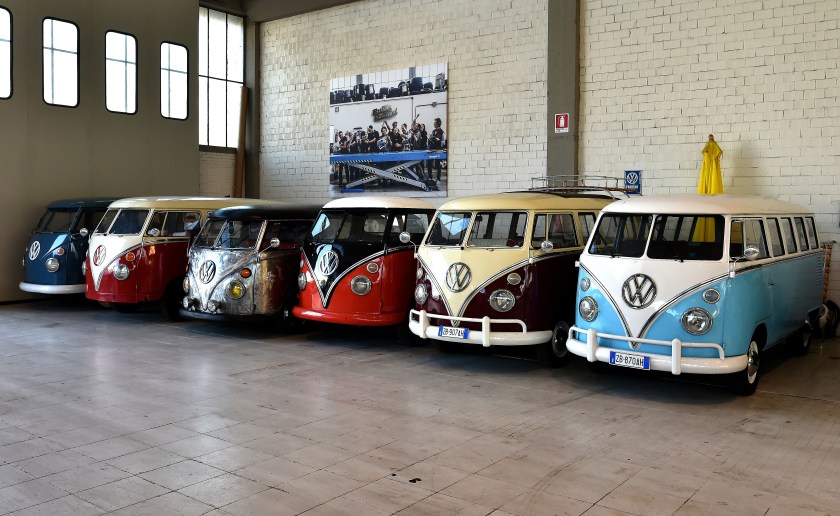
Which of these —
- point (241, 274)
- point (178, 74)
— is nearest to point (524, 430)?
point (241, 274)

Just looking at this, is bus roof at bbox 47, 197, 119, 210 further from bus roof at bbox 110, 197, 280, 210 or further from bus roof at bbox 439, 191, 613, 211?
bus roof at bbox 439, 191, 613, 211

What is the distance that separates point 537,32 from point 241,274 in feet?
22.2

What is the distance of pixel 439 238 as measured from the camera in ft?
28.9

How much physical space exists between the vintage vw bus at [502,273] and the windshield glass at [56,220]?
7.27 m

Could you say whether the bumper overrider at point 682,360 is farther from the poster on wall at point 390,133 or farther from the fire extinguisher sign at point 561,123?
the poster on wall at point 390,133

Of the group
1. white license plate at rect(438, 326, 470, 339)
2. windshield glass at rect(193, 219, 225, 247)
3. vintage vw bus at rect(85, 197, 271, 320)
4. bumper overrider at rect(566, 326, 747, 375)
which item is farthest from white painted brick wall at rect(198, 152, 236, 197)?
bumper overrider at rect(566, 326, 747, 375)

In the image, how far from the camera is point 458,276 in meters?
8.25

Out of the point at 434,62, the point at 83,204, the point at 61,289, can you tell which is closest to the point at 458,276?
the point at 61,289

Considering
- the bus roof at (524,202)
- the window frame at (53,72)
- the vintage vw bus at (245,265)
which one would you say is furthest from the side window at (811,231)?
the window frame at (53,72)

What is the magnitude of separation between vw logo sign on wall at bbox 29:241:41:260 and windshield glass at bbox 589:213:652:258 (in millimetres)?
9405

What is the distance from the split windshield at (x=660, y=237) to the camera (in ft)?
23.3

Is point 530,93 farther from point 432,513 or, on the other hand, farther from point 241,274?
point 432,513

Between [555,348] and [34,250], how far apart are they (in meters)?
9.04

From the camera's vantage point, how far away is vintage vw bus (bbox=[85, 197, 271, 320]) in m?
11.3
